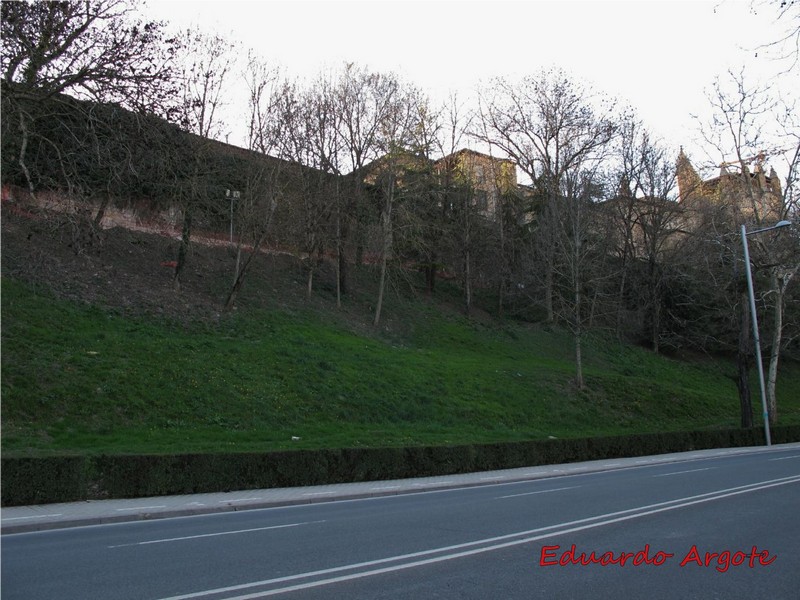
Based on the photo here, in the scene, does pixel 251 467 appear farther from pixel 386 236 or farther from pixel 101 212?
pixel 386 236

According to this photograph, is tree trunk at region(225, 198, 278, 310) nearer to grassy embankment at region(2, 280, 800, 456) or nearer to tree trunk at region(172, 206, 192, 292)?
grassy embankment at region(2, 280, 800, 456)

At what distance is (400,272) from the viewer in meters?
43.2

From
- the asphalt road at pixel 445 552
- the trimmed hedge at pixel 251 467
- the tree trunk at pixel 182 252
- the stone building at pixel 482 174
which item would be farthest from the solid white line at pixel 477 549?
the stone building at pixel 482 174

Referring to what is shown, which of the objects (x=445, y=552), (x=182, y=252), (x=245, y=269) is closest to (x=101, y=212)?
(x=445, y=552)

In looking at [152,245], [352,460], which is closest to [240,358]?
[352,460]

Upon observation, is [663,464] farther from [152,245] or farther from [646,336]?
[646,336]

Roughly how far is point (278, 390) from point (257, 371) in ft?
4.74

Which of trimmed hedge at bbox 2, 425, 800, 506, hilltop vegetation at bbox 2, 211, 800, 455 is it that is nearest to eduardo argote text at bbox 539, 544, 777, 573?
trimmed hedge at bbox 2, 425, 800, 506

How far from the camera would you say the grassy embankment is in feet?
60.1

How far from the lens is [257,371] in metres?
24.5

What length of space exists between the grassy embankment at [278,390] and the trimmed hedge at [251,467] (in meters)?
1.06

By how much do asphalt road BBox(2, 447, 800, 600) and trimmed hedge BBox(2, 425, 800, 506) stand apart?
304 centimetres

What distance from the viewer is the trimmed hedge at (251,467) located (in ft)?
44.7

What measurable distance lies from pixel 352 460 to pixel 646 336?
41899mm
